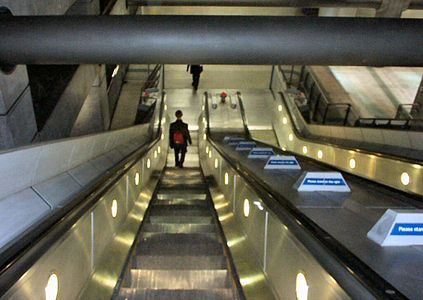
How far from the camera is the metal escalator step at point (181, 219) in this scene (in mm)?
6129

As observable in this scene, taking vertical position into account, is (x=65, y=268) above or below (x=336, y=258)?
below

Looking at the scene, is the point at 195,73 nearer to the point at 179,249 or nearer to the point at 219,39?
the point at 219,39

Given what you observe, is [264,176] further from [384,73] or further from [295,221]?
[384,73]

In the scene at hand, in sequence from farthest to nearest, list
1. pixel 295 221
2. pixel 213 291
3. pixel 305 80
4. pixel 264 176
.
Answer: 1. pixel 305 80
2. pixel 264 176
3. pixel 213 291
4. pixel 295 221

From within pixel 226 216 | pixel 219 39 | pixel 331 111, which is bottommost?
pixel 331 111

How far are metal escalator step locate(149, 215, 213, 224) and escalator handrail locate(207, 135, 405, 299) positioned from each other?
2.54 m

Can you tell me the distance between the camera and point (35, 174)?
11.4 feet

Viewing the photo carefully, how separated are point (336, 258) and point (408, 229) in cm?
53

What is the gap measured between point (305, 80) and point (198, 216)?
1169 cm

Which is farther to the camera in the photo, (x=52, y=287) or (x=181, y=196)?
(x=181, y=196)

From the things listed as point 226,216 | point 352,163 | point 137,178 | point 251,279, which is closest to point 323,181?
point 251,279

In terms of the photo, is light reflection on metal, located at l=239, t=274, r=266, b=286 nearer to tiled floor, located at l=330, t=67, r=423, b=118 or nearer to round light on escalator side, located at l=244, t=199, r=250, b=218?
round light on escalator side, located at l=244, t=199, r=250, b=218

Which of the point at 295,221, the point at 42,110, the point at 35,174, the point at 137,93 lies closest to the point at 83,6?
the point at 42,110

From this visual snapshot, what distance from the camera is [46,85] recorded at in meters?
9.43
